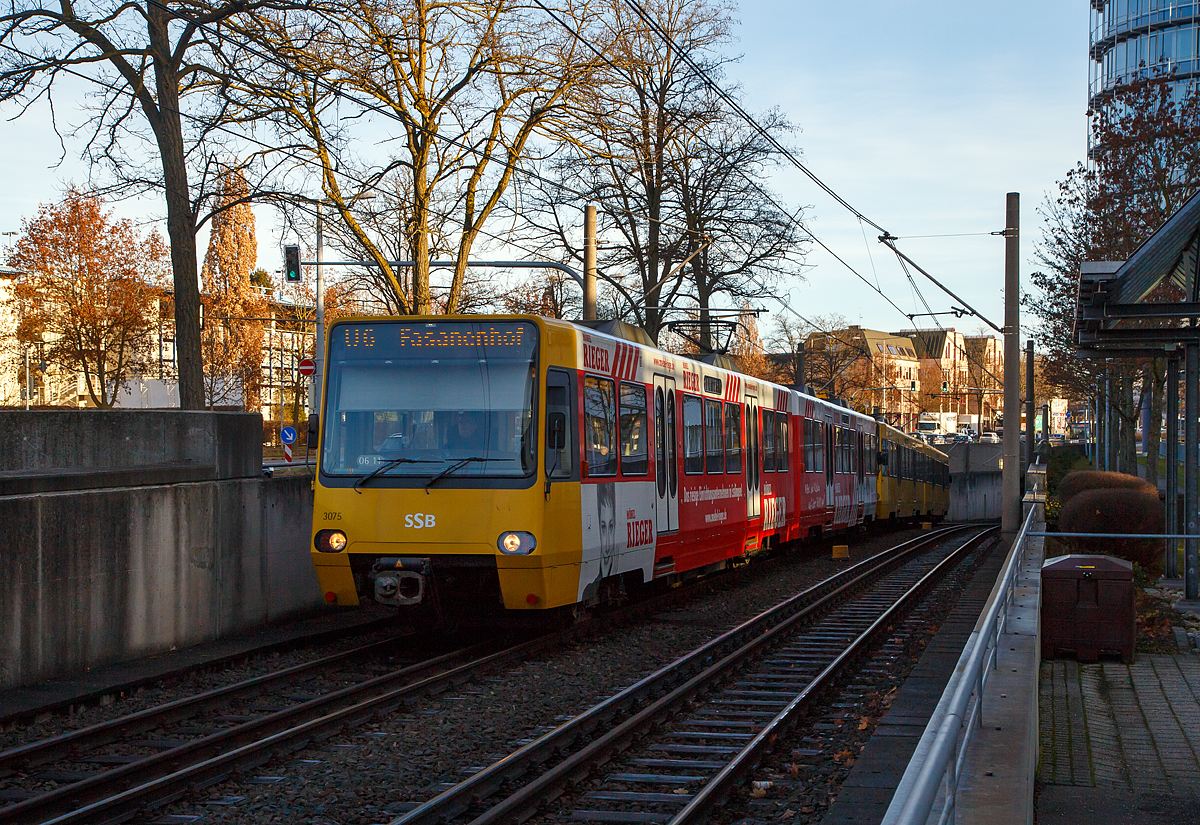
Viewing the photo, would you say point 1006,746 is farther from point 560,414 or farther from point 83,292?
point 83,292

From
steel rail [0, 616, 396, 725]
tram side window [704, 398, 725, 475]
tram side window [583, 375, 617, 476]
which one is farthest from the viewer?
tram side window [704, 398, 725, 475]

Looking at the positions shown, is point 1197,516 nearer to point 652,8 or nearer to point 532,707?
point 532,707

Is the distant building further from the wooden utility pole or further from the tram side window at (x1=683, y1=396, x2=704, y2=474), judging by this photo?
the tram side window at (x1=683, y1=396, x2=704, y2=474)

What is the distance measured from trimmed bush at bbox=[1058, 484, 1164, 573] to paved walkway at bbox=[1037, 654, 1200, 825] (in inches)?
323

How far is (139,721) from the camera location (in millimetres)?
7418

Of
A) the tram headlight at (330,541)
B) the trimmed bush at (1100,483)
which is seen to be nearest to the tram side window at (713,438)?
the tram headlight at (330,541)

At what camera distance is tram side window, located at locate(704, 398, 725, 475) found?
14.7 metres

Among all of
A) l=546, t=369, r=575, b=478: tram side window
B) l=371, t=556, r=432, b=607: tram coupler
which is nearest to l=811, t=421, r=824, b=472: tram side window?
l=546, t=369, r=575, b=478: tram side window

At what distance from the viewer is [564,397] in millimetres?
10211

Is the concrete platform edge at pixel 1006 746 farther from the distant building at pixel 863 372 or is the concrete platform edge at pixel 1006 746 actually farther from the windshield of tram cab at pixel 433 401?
the distant building at pixel 863 372

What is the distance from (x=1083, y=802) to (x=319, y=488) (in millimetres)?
6412

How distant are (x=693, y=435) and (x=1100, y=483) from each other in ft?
39.9

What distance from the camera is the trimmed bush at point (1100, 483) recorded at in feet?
70.8

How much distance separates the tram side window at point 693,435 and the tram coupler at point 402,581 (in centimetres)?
451
